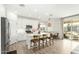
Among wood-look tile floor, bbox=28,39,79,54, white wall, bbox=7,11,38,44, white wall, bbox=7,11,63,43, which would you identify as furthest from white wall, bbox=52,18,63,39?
white wall, bbox=7,11,38,44

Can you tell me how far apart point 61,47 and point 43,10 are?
3.13 ft

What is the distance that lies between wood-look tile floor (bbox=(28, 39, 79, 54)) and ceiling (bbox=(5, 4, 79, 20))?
625mm

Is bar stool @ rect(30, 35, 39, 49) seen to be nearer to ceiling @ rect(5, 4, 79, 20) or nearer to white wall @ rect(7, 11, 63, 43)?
white wall @ rect(7, 11, 63, 43)

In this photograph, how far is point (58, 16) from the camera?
2504 millimetres

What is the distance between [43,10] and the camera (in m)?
2.48

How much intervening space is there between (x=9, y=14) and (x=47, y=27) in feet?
3.03

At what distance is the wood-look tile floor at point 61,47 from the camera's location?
249 centimetres

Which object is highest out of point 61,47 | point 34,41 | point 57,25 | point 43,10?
point 43,10

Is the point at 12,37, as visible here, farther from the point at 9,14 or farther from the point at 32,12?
the point at 32,12

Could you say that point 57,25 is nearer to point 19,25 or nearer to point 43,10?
point 43,10

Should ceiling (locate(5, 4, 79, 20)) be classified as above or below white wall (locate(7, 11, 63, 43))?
above

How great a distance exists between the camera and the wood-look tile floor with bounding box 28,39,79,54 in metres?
2.49

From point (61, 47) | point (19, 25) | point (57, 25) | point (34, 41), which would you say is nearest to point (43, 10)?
point (57, 25)

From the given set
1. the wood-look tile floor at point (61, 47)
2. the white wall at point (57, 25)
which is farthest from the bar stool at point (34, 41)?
the white wall at point (57, 25)
